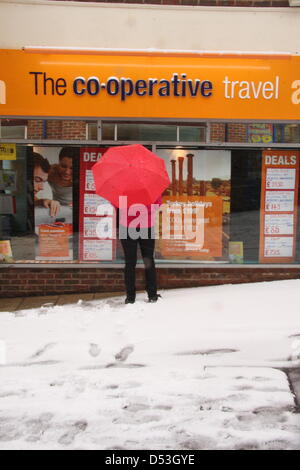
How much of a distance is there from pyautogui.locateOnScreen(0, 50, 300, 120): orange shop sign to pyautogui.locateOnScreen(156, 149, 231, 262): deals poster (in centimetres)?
72

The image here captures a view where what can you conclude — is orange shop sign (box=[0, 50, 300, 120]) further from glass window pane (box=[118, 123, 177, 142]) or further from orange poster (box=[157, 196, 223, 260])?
orange poster (box=[157, 196, 223, 260])

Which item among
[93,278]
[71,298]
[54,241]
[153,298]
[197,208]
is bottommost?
[71,298]

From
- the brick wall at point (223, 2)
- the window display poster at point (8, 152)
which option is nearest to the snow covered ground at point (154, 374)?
the window display poster at point (8, 152)

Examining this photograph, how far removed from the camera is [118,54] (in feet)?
27.4

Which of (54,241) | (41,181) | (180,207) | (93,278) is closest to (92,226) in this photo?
(54,241)

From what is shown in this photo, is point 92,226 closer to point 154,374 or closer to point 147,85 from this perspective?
point 147,85

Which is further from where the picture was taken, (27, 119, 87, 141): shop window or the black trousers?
(27, 119, 87, 141): shop window

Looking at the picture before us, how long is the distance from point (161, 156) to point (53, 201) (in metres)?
1.77

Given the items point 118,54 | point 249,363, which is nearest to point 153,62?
point 118,54

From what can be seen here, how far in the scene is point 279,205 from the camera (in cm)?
880

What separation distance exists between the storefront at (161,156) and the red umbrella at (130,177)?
1.24 metres

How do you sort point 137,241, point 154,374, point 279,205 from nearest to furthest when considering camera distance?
point 154,374 → point 137,241 → point 279,205

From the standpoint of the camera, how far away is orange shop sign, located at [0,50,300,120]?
835 centimetres

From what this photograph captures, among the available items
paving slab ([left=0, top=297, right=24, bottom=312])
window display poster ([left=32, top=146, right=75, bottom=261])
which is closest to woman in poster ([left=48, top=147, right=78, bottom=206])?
window display poster ([left=32, top=146, right=75, bottom=261])
